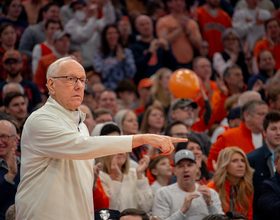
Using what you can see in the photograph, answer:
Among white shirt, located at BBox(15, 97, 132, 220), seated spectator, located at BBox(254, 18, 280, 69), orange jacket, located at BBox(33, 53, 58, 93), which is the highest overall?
seated spectator, located at BBox(254, 18, 280, 69)

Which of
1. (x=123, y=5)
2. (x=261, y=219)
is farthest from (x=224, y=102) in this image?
(x=123, y=5)

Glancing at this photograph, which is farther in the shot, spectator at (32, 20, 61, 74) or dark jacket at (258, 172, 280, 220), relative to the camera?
spectator at (32, 20, 61, 74)

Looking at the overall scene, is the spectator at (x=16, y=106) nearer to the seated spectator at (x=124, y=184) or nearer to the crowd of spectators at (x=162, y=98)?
the crowd of spectators at (x=162, y=98)

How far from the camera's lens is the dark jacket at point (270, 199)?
14.7ft

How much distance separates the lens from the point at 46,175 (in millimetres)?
2656

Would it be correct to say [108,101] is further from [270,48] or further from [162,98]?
[270,48]

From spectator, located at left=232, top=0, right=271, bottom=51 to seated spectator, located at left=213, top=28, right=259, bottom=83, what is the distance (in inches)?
27.7

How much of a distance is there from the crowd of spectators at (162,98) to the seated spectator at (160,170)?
0.01m

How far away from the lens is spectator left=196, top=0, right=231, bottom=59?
10.6 metres

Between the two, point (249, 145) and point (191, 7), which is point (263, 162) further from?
point (191, 7)

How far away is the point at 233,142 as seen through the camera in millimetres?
5820

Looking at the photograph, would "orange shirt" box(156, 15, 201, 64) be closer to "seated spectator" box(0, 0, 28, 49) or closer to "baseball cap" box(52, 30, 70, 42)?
"baseball cap" box(52, 30, 70, 42)

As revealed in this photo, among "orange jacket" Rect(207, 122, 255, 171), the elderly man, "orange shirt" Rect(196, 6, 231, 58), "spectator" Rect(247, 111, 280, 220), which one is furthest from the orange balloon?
the elderly man

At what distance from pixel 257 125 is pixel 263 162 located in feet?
2.78
